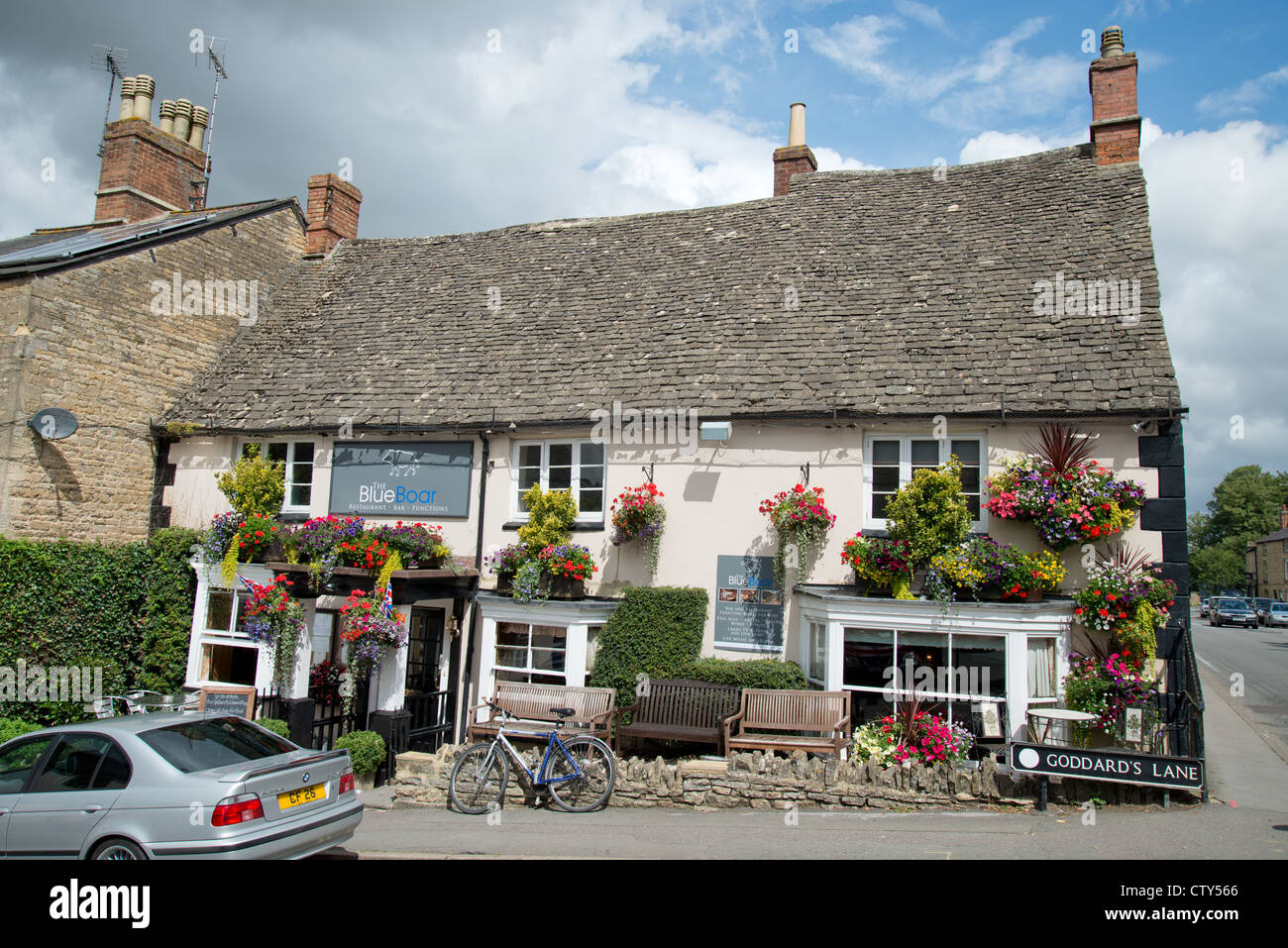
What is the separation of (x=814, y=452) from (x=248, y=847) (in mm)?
8295

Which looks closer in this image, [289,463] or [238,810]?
[238,810]

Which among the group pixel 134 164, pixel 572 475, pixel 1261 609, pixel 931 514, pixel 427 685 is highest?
pixel 134 164

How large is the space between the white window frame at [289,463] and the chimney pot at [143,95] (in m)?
9.34

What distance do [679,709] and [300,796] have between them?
503 cm

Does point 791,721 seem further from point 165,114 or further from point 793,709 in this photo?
point 165,114

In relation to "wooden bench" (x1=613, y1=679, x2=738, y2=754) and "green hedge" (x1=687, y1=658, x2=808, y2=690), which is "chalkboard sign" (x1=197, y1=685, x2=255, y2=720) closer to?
"wooden bench" (x1=613, y1=679, x2=738, y2=754)

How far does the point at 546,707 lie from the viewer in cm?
1125

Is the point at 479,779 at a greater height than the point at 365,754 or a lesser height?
greater

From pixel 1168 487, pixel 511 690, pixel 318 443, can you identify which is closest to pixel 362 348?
pixel 318 443

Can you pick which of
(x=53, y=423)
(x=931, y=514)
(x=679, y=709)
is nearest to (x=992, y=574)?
(x=931, y=514)

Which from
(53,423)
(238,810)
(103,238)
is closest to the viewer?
(238,810)

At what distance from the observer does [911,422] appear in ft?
37.6

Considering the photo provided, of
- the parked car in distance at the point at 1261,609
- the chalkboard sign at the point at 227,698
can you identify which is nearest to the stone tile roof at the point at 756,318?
the chalkboard sign at the point at 227,698

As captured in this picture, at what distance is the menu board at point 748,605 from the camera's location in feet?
38.4
